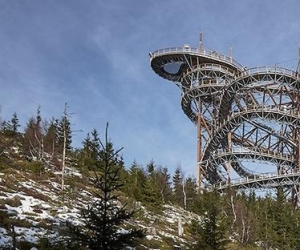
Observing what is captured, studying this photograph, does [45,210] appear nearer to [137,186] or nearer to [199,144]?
[137,186]

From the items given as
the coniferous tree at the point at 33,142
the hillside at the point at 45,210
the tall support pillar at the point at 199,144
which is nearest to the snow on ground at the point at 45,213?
the hillside at the point at 45,210

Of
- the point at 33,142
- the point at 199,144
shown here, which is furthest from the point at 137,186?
the point at 199,144

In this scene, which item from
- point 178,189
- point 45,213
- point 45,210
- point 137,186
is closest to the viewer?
point 45,213

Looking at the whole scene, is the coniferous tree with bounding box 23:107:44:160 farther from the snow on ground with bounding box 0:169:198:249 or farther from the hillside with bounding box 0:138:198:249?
the snow on ground with bounding box 0:169:198:249

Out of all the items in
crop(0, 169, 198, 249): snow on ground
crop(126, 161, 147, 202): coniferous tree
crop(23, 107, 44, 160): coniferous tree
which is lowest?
crop(0, 169, 198, 249): snow on ground

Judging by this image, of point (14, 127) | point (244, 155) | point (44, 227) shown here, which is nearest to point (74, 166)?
point (14, 127)

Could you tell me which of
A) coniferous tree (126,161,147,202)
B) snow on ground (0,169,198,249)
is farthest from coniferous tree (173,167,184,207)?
snow on ground (0,169,198,249)

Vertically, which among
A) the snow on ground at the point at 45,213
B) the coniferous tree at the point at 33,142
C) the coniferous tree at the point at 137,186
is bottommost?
the snow on ground at the point at 45,213

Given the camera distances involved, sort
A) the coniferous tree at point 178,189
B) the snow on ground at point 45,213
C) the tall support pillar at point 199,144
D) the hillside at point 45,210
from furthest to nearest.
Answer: the tall support pillar at point 199,144, the coniferous tree at point 178,189, the snow on ground at point 45,213, the hillside at point 45,210

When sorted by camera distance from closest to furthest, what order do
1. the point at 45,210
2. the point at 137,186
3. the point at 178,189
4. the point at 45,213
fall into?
the point at 45,213 → the point at 45,210 → the point at 137,186 → the point at 178,189

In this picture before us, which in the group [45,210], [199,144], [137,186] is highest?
[199,144]

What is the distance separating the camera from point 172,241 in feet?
107

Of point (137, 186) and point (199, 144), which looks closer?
point (137, 186)

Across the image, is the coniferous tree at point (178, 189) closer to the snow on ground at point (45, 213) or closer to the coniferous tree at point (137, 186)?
the coniferous tree at point (137, 186)
